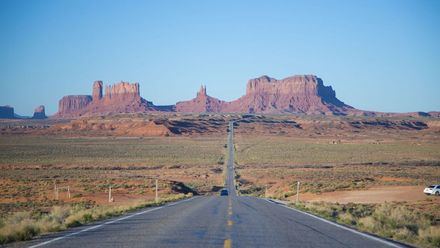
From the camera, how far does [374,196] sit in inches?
1207

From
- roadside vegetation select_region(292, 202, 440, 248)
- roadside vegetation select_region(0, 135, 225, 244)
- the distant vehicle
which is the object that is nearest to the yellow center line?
roadside vegetation select_region(292, 202, 440, 248)

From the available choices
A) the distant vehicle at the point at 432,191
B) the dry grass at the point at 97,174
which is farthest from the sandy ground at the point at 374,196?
the dry grass at the point at 97,174

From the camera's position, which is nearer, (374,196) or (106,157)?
(374,196)

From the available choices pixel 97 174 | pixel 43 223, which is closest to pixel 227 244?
pixel 43 223

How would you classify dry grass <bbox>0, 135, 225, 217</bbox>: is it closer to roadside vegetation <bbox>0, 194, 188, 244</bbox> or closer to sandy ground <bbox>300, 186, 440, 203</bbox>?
roadside vegetation <bbox>0, 194, 188, 244</bbox>

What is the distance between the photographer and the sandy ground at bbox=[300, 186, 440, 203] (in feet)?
Answer: 93.8

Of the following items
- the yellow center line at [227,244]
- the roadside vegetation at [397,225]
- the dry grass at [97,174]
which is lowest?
the dry grass at [97,174]

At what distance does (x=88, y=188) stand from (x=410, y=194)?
2202 centimetres

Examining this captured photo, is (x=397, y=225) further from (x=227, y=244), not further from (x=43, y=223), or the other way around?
(x=43, y=223)

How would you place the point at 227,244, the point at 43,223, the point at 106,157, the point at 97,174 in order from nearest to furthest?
1. the point at 227,244
2. the point at 43,223
3. the point at 97,174
4. the point at 106,157

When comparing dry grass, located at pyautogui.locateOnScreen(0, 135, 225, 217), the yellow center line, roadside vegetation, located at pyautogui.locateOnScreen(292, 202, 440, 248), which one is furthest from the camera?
dry grass, located at pyautogui.locateOnScreen(0, 135, 225, 217)

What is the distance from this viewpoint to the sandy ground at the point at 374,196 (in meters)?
28.6

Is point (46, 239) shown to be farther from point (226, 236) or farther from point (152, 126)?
point (152, 126)

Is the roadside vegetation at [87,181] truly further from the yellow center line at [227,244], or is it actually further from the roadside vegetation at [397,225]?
the roadside vegetation at [397,225]
